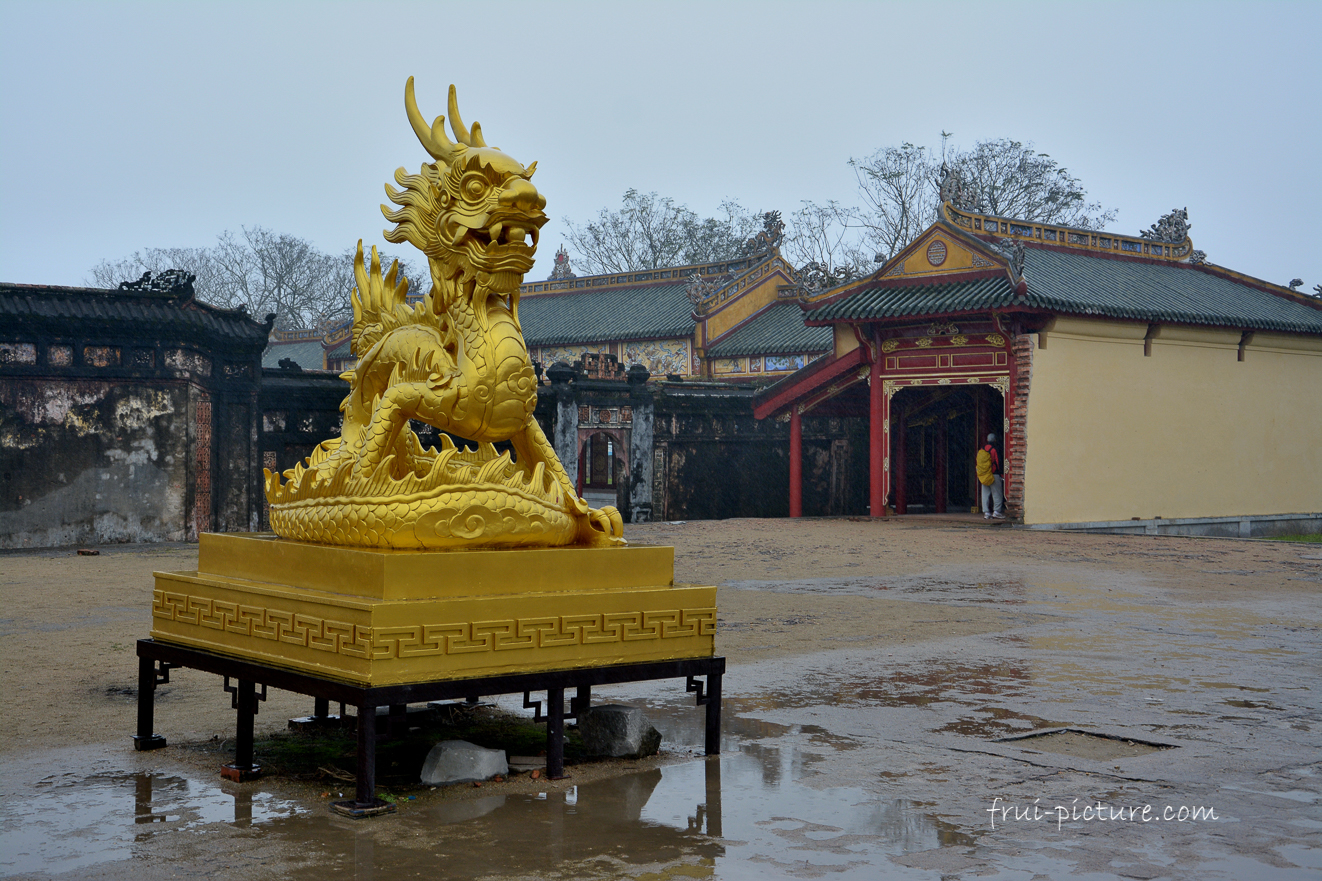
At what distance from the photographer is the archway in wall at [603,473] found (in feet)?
75.5

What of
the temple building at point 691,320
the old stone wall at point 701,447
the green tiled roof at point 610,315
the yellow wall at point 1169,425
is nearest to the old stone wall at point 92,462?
the old stone wall at point 701,447

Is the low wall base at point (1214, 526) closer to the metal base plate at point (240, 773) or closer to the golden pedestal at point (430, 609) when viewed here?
the golden pedestal at point (430, 609)

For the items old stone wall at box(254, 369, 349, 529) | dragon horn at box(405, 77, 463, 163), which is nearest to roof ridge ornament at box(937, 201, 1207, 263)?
old stone wall at box(254, 369, 349, 529)

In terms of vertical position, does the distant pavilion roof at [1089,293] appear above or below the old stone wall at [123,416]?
above

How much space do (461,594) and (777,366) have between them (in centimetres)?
2426

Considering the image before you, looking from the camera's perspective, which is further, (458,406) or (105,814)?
(458,406)

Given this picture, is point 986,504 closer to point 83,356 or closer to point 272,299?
point 83,356

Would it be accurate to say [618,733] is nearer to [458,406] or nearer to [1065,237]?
[458,406]

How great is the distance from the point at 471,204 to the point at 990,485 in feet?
57.3

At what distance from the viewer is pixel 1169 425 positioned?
21.8m

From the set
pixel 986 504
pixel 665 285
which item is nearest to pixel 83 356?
pixel 986 504

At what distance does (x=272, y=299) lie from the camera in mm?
52156

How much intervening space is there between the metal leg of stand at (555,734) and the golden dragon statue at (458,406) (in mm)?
686

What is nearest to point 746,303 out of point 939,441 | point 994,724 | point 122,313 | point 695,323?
point 695,323
